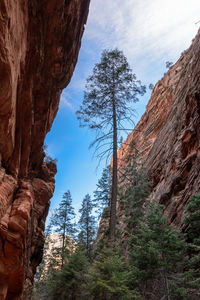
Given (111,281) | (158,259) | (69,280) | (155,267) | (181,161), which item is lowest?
(111,281)

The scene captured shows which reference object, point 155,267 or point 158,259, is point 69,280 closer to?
point 155,267

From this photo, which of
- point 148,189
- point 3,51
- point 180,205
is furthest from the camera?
point 148,189

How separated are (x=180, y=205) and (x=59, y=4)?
12107 mm

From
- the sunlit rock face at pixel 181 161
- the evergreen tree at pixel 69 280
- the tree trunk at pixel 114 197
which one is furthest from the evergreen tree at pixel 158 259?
the evergreen tree at pixel 69 280

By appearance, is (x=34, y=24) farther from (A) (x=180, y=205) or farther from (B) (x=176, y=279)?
(A) (x=180, y=205)

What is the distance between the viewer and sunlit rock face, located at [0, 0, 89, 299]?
5.49 metres

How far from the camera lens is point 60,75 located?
10.8 m

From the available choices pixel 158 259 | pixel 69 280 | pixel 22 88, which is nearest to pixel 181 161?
pixel 158 259

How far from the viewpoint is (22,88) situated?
8039 mm

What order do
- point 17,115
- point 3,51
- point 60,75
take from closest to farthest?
1. point 3,51
2. point 17,115
3. point 60,75

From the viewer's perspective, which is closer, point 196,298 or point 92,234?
point 196,298

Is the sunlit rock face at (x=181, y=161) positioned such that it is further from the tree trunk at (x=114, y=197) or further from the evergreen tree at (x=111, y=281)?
the evergreen tree at (x=111, y=281)

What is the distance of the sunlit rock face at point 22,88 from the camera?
18.0 feet

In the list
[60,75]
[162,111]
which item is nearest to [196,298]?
[60,75]
